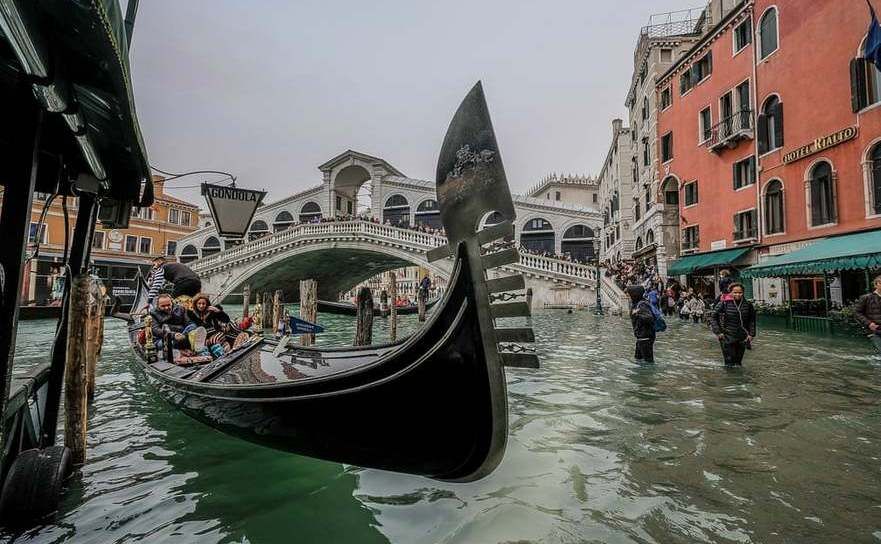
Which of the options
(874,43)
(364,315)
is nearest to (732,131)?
(874,43)

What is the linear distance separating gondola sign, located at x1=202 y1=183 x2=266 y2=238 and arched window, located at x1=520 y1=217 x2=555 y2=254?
18.9 meters

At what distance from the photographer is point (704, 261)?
38.8 feet

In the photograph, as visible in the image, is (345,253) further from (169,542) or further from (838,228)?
(169,542)

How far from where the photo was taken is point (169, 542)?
1.93 meters

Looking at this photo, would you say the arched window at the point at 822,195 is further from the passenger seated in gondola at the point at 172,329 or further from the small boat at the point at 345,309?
the passenger seated in gondola at the point at 172,329

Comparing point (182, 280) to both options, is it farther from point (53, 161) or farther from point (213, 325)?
point (53, 161)

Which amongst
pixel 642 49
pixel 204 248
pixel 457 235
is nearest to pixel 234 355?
pixel 457 235

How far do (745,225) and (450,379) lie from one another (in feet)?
39.8

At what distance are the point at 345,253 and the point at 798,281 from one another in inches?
576

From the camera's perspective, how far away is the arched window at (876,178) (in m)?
8.04

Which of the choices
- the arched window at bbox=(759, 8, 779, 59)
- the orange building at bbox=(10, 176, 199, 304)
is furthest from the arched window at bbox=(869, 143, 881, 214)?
the orange building at bbox=(10, 176, 199, 304)

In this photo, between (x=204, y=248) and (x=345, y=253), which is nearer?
(x=345, y=253)

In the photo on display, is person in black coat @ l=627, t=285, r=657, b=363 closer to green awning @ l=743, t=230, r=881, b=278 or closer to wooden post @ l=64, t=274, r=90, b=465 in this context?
green awning @ l=743, t=230, r=881, b=278

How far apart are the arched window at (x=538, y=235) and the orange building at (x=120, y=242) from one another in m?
18.5
